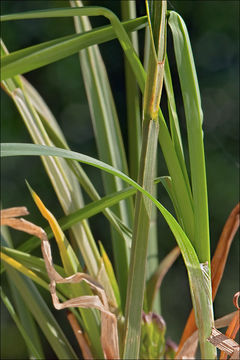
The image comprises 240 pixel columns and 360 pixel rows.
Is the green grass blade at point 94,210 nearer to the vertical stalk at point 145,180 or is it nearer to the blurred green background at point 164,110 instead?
the vertical stalk at point 145,180

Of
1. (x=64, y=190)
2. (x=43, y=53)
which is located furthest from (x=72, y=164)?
(x=43, y=53)

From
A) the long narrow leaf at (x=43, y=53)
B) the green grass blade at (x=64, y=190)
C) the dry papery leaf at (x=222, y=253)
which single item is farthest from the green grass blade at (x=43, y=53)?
the dry papery leaf at (x=222, y=253)

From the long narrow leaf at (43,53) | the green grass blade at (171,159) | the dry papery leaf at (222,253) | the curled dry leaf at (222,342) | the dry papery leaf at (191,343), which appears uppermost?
the long narrow leaf at (43,53)

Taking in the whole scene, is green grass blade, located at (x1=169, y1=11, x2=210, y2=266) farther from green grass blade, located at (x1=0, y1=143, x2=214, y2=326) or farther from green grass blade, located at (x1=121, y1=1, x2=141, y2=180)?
green grass blade, located at (x1=121, y1=1, x2=141, y2=180)

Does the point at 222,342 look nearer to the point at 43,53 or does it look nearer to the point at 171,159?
the point at 171,159

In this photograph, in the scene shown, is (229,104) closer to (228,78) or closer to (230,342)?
(228,78)

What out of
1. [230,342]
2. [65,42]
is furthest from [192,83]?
[230,342]

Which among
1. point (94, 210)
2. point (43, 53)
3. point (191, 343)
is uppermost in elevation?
point (43, 53)
